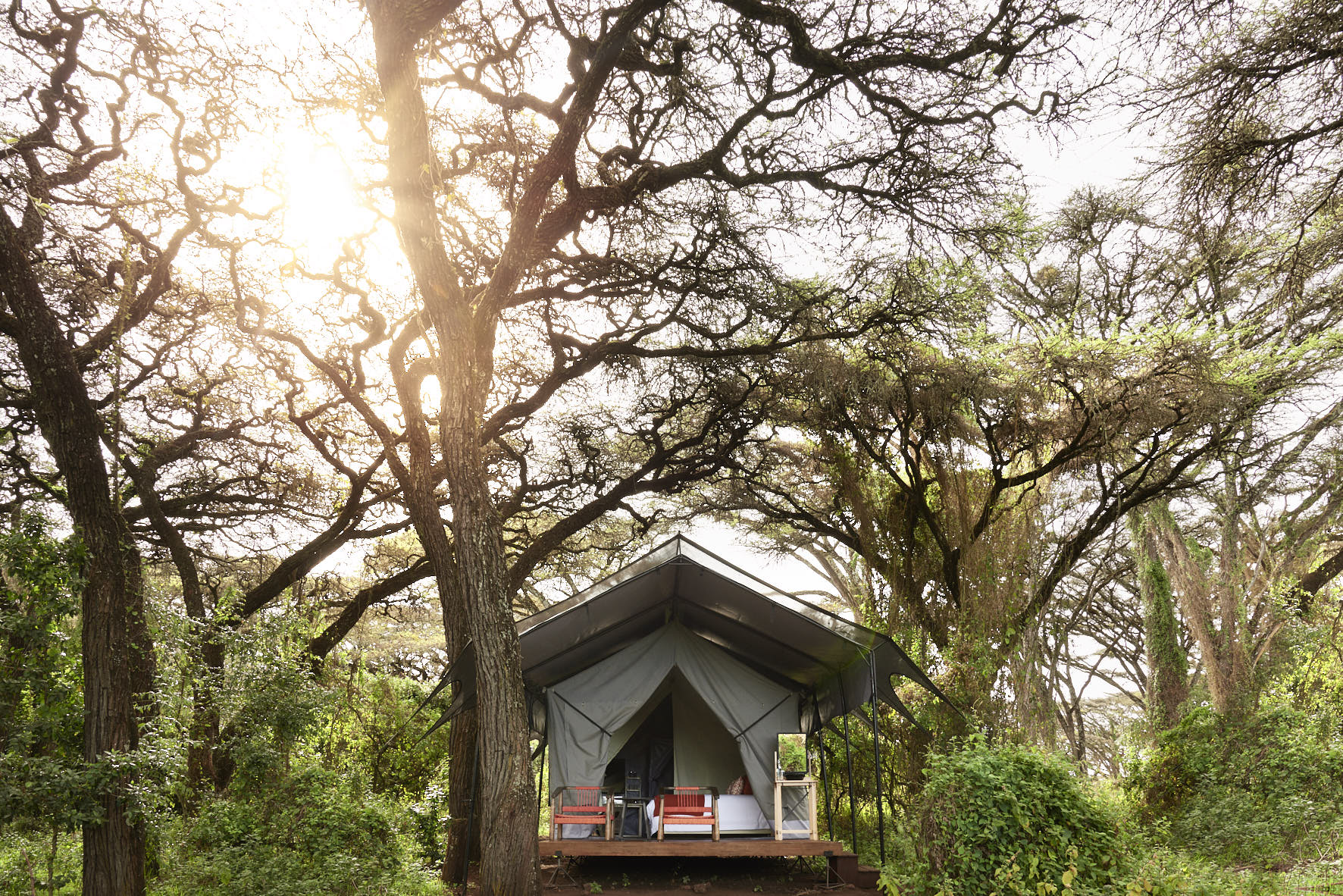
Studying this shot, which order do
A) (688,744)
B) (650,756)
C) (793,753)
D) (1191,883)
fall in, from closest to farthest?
(1191,883) < (688,744) < (650,756) < (793,753)

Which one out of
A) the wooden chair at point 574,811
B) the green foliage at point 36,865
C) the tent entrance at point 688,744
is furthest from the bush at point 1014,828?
the green foliage at point 36,865

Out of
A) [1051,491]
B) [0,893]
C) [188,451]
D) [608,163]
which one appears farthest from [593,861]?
[1051,491]

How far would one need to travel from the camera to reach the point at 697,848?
7840mm

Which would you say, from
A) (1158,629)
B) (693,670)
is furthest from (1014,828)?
(1158,629)

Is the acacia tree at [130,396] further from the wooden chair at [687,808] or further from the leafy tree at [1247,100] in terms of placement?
the leafy tree at [1247,100]

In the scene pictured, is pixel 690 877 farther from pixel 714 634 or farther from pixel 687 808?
pixel 714 634

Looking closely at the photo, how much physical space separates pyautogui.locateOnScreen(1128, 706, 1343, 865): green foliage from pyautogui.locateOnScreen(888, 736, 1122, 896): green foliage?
3.42m

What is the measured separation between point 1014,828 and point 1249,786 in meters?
6.42

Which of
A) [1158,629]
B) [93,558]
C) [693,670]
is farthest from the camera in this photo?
[1158,629]

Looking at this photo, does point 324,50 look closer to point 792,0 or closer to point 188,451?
point 792,0

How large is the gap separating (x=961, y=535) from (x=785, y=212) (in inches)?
185

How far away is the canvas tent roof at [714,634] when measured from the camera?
7602 mm

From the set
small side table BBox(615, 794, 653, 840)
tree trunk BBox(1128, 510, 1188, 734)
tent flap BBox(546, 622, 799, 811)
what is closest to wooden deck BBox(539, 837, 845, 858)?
tent flap BBox(546, 622, 799, 811)

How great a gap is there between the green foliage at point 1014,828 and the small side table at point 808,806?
260 centimetres
